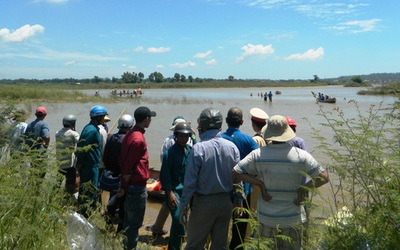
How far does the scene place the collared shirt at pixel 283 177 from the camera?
2934 millimetres

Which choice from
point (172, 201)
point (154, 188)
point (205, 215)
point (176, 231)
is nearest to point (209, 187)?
point (205, 215)

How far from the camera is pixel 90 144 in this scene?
16.5 ft

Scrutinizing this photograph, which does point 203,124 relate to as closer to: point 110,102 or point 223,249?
point 223,249

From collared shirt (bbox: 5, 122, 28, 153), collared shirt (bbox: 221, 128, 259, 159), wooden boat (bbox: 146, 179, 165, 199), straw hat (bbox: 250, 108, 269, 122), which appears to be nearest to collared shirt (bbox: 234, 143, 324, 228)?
collared shirt (bbox: 221, 128, 259, 159)

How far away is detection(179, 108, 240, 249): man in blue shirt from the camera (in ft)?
11.0

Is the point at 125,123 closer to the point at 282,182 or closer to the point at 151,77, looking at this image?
the point at 282,182

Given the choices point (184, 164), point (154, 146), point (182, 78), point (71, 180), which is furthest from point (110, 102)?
point (182, 78)

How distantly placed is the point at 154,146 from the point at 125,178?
10.8 metres

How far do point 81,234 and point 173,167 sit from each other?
1131mm

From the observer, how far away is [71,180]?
237 inches

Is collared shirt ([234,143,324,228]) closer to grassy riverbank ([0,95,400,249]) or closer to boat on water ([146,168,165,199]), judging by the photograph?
grassy riverbank ([0,95,400,249])

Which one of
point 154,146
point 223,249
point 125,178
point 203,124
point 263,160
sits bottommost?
point 154,146

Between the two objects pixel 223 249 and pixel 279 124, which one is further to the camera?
pixel 223 249

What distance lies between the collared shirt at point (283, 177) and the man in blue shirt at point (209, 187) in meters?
0.48
